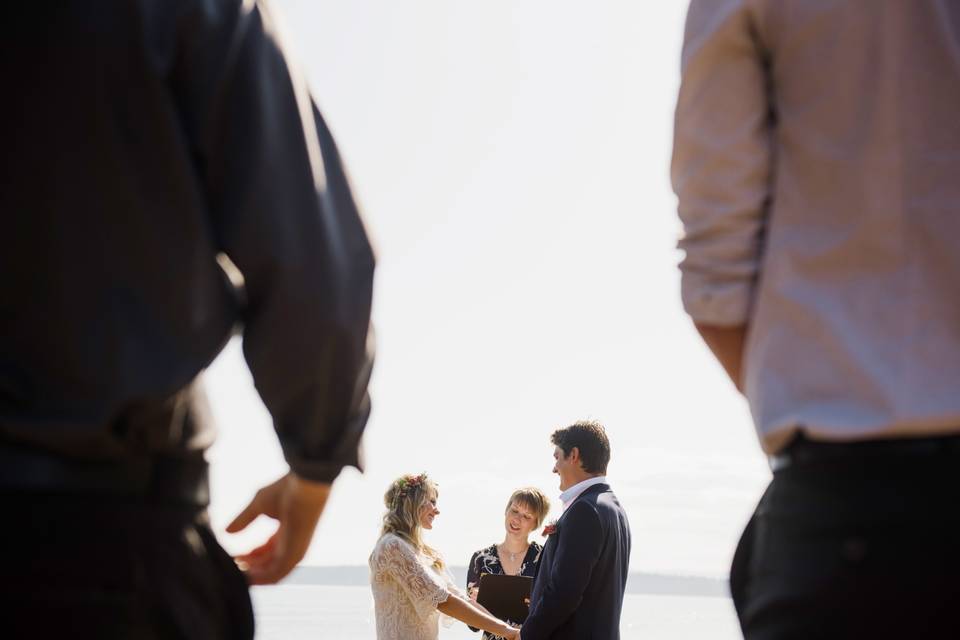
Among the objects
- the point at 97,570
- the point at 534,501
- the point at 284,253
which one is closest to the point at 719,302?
the point at 284,253

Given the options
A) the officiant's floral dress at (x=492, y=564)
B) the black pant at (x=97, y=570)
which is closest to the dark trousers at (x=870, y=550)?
the black pant at (x=97, y=570)

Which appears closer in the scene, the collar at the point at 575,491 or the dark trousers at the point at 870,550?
the dark trousers at the point at 870,550

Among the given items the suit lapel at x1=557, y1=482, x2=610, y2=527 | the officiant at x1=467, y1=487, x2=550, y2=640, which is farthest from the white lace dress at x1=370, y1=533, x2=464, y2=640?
the officiant at x1=467, y1=487, x2=550, y2=640

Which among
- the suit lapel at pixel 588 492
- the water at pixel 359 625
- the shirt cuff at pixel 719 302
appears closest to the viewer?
the shirt cuff at pixel 719 302

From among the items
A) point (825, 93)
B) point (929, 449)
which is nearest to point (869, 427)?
point (929, 449)

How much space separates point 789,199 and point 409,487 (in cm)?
404

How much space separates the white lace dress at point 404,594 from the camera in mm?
5012

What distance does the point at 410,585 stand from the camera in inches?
197

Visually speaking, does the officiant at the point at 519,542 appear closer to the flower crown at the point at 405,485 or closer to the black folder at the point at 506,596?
the black folder at the point at 506,596

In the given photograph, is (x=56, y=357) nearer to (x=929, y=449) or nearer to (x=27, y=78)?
(x=27, y=78)

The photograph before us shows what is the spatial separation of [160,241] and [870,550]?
857 mm

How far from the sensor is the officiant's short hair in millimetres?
6156

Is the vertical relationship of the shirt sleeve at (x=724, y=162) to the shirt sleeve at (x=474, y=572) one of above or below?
above

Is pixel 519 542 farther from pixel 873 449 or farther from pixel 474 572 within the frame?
pixel 873 449
